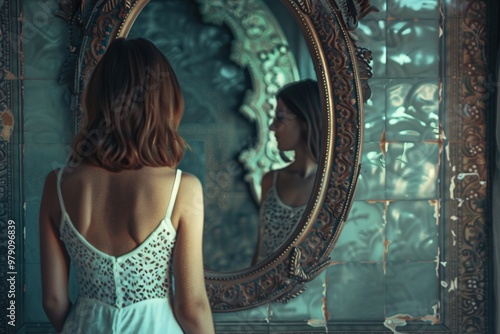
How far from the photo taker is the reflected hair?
6.66 ft

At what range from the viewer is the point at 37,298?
84.0 inches

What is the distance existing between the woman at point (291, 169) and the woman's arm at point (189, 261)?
0.63 metres

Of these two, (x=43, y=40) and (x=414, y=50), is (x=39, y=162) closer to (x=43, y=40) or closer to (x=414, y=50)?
(x=43, y=40)

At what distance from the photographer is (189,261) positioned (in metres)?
1.39

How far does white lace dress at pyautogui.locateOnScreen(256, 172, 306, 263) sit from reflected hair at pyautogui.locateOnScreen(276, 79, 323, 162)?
0.16 m

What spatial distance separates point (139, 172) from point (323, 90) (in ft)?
2.70

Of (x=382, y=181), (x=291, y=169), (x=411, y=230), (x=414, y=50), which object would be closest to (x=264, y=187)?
(x=291, y=169)

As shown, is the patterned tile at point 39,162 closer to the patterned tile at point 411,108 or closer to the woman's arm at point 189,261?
the woman's arm at point 189,261

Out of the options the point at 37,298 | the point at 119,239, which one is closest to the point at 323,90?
the point at 119,239

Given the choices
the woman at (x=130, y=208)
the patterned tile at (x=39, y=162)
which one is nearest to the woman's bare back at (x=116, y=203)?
the woman at (x=130, y=208)

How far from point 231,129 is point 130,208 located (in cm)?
72

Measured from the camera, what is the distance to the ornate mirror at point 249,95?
202cm

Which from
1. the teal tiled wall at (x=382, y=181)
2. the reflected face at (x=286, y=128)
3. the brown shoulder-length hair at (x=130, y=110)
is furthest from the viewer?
the teal tiled wall at (x=382, y=181)

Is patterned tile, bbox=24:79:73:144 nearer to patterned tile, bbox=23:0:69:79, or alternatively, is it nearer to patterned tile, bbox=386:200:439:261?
patterned tile, bbox=23:0:69:79
